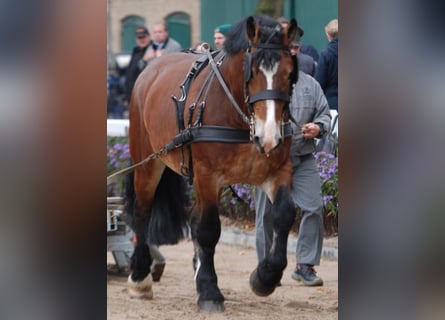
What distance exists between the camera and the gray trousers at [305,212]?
22.7ft

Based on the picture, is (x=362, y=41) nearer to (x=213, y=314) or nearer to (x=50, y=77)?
(x=50, y=77)

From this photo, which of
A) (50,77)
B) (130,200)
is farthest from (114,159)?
(50,77)

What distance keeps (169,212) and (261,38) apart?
231 centimetres

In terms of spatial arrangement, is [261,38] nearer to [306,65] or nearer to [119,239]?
[306,65]

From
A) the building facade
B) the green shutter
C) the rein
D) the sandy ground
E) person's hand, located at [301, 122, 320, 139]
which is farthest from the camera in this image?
the green shutter

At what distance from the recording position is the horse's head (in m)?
5.44

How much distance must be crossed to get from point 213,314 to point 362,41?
388cm

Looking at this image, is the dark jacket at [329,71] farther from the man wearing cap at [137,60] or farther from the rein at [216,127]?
the man wearing cap at [137,60]

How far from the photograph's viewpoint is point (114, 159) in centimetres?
1179

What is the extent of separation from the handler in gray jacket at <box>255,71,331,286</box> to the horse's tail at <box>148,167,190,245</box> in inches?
25.7

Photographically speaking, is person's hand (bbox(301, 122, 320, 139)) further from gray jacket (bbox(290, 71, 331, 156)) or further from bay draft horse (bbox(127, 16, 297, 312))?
bay draft horse (bbox(127, 16, 297, 312))

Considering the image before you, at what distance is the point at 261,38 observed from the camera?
566cm

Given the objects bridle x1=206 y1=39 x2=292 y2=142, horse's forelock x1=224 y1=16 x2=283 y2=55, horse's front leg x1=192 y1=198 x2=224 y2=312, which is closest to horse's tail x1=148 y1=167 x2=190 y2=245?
horse's front leg x1=192 y1=198 x2=224 y2=312

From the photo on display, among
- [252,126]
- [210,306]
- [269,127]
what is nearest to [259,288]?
[210,306]
